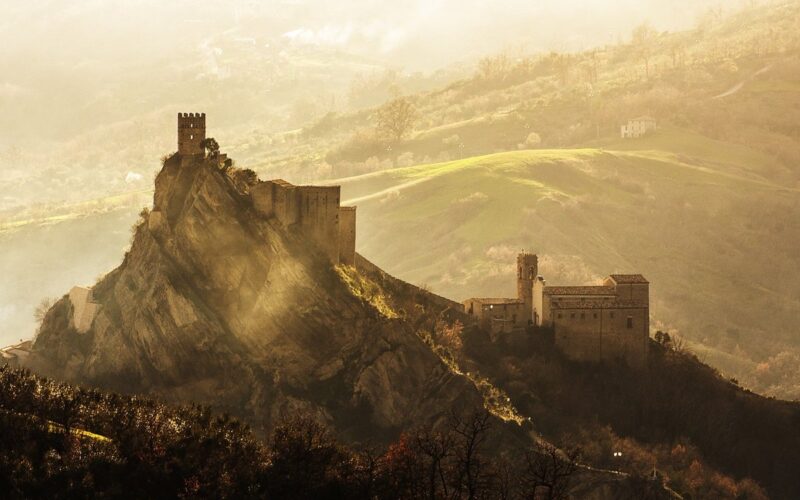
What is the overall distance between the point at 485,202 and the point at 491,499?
125 meters

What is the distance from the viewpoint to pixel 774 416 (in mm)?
114688

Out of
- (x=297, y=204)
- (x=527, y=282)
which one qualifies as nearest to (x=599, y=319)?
(x=527, y=282)

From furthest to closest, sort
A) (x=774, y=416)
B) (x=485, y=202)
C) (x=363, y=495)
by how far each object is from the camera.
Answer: (x=485, y=202)
(x=774, y=416)
(x=363, y=495)

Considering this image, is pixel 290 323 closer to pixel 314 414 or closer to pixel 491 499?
pixel 314 414

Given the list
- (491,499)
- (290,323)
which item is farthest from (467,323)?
(491,499)

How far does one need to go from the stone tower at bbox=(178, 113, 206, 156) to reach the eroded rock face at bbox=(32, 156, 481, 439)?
104 centimetres

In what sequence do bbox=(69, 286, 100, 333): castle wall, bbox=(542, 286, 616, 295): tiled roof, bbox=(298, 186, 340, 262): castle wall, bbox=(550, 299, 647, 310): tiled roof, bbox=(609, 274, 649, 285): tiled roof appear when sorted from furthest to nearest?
1. bbox=(609, 274, 649, 285): tiled roof
2. bbox=(542, 286, 616, 295): tiled roof
3. bbox=(550, 299, 647, 310): tiled roof
4. bbox=(69, 286, 100, 333): castle wall
5. bbox=(298, 186, 340, 262): castle wall

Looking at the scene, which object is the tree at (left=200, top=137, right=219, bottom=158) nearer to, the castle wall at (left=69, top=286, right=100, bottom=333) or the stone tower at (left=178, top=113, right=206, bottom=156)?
the stone tower at (left=178, top=113, right=206, bottom=156)

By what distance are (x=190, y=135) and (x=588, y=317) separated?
98.2ft

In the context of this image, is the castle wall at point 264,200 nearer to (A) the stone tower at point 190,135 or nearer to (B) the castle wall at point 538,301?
(A) the stone tower at point 190,135

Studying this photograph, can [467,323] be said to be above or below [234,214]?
below

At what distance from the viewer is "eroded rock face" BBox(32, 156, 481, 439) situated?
313 feet

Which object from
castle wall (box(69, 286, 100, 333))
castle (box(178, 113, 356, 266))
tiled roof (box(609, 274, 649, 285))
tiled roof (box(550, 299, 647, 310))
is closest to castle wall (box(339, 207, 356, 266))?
castle (box(178, 113, 356, 266))

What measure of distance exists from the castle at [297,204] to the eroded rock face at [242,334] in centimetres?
79
